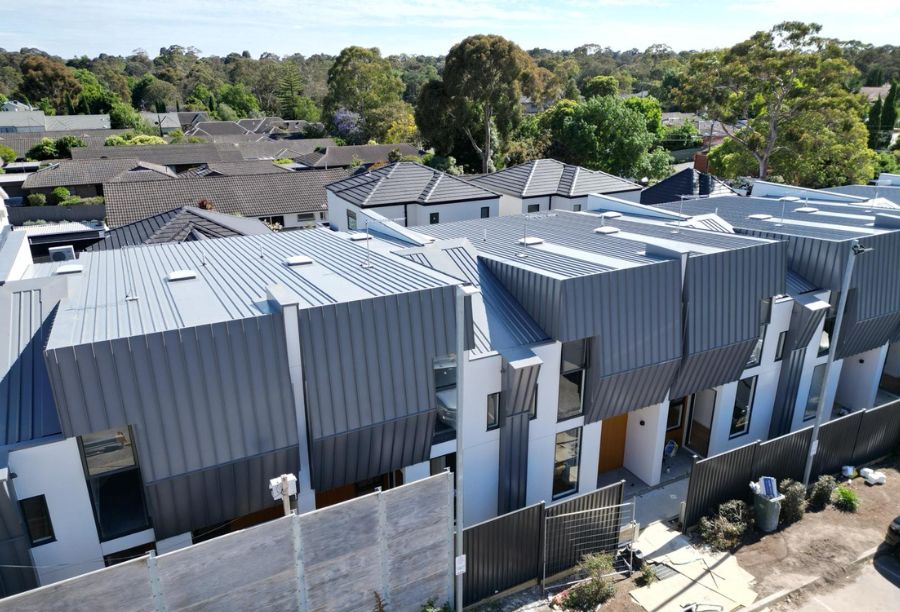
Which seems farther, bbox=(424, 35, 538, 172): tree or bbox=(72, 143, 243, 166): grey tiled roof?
bbox=(72, 143, 243, 166): grey tiled roof

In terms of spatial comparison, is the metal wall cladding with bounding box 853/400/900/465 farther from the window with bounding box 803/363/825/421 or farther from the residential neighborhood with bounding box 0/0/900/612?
the window with bounding box 803/363/825/421

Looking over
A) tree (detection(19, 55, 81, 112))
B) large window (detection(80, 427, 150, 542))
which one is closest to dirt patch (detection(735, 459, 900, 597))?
large window (detection(80, 427, 150, 542))

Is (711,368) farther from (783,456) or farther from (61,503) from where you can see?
(61,503)

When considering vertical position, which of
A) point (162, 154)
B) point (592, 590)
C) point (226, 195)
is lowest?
point (592, 590)

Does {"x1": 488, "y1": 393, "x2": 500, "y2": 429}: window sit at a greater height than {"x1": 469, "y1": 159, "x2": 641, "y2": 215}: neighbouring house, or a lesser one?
lesser

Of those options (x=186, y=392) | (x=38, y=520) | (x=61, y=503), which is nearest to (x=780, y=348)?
(x=186, y=392)

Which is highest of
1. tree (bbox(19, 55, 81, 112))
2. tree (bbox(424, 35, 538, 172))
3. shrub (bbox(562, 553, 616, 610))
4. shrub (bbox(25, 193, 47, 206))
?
tree (bbox(19, 55, 81, 112))
